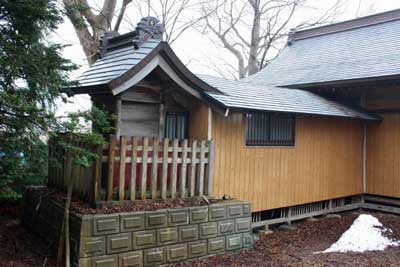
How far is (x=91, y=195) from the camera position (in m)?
5.34

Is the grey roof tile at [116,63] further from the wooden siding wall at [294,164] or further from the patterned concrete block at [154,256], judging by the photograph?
the patterned concrete block at [154,256]

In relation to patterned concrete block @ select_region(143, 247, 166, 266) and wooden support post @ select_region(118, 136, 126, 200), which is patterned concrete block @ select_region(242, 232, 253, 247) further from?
wooden support post @ select_region(118, 136, 126, 200)

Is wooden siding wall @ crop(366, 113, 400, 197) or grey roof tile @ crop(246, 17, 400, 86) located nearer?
wooden siding wall @ crop(366, 113, 400, 197)

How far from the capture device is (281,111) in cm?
755

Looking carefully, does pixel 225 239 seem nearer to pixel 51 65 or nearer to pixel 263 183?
pixel 263 183

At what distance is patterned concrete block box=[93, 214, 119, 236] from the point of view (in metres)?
4.80

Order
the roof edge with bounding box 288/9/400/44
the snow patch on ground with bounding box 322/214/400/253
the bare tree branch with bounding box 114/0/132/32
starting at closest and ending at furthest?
the snow patch on ground with bounding box 322/214/400/253, the roof edge with bounding box 288/9/400/44, the bare tree branch with bounding box 114/0/132/32

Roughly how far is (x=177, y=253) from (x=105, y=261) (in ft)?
3.61

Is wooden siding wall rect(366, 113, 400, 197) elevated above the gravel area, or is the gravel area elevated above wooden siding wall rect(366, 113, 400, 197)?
wooden siding wall rect(366, 113, 400, 197)

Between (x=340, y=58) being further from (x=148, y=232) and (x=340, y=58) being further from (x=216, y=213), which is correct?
(x=148, y=232)

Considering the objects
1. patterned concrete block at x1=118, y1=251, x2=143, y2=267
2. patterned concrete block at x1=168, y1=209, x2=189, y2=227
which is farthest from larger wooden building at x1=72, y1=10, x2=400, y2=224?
patterned concrete block at x1=118, y1=251, x2=143, y2=267

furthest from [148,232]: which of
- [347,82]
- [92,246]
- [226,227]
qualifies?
[347,82]

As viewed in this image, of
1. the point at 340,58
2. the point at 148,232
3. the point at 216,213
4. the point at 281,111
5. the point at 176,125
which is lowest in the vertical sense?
the point at 148,232

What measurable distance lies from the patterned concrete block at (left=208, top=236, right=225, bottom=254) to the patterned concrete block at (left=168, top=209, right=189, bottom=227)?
1.98 ft
